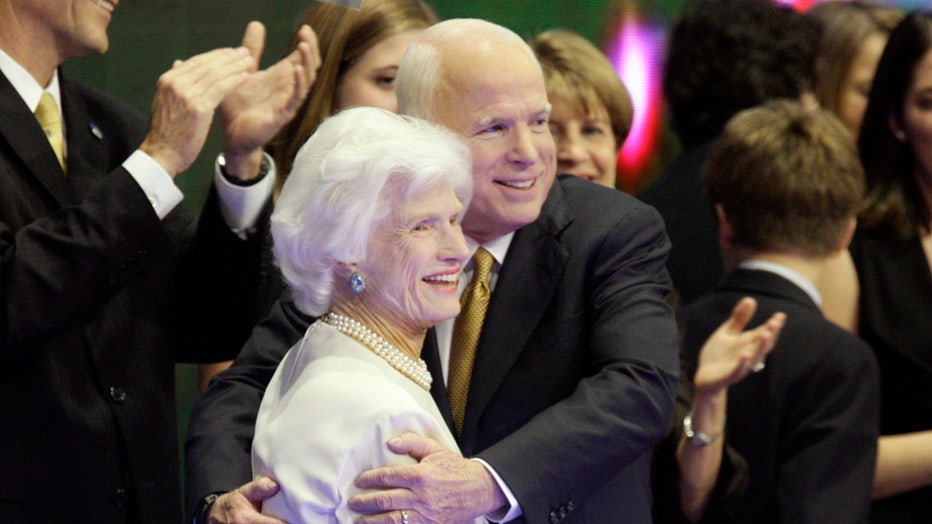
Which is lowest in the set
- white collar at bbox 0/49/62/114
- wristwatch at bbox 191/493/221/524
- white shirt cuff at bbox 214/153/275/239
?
wristwatch at bbox 191/493/221/524

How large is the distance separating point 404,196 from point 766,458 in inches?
48.2

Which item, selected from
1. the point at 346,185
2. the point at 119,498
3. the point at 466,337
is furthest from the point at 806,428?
the point at 119,498

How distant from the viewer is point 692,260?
4215 mm

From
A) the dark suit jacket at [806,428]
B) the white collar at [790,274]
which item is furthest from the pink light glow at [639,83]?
the dark suit jacket at [806,428]

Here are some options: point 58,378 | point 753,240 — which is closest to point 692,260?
→ point 753,240

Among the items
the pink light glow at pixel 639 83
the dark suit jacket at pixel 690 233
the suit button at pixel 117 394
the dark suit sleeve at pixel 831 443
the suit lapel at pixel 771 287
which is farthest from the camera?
the pink light glow at pixel 639 83

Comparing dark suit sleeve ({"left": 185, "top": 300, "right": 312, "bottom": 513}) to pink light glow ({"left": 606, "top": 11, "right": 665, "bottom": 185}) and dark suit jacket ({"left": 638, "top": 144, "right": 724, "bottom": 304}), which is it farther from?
pink light glow ({"left": 606, "top": 11, "right": 665, "bottom": 185})

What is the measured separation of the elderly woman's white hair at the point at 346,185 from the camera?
230 centimetres

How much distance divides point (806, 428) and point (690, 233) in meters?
1.20

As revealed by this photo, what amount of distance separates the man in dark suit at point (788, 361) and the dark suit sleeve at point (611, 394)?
1.33 feet

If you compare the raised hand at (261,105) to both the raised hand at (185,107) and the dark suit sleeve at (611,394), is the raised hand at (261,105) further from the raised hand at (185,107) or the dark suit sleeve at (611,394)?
the dark suit sleeve at (611,394)

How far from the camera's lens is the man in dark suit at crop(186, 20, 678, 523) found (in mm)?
2441

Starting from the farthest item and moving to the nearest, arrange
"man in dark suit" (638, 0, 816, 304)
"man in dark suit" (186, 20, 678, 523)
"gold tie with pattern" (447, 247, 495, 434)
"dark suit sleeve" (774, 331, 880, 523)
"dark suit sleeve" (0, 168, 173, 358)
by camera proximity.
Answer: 1. "man in dark suit" (638, 0, 816, 304)
2. "dark suit sleeve" (774, 331, 880, 523)
3. "dark suit sleeve" (0, 168, 173, 358)
4. "gold tie with pattern" (447, 247, 495, 434)
5. "man in dark suit" (186, 20, 678, 523)

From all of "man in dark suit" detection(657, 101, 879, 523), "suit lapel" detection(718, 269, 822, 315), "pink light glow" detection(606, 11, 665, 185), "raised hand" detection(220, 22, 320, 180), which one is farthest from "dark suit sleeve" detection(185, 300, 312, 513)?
"pink light glow" detection(606, 11, 665, 185)
